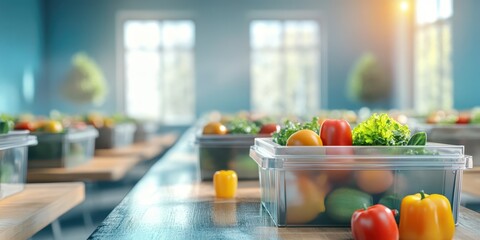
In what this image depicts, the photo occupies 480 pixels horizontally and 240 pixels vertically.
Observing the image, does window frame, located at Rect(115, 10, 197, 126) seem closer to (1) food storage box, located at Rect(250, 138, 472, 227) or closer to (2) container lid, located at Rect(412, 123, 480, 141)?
(2) container lid, located at Rect(412, 123, 480, 141)

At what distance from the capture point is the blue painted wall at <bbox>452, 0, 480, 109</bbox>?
9.48m

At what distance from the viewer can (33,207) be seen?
6.18 feet

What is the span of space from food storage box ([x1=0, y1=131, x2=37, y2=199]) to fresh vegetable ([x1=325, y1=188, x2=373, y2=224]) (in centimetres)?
109

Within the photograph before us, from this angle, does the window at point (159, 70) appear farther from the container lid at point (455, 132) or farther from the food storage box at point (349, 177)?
the food storage box at point (349, 177)


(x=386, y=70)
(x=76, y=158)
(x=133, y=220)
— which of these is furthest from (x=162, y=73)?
(x=133, y=220)

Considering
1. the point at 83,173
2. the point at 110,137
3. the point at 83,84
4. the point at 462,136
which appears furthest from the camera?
the point at 83,84

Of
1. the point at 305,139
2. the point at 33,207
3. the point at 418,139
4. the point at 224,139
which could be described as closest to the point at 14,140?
the point at 33,207

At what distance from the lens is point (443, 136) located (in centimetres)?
286

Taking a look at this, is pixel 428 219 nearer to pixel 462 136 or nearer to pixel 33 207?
pixel 33 207

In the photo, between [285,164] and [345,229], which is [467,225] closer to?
[345,229]

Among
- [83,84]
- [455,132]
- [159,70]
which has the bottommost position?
[455,132]

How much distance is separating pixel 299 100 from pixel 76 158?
34.2 ft

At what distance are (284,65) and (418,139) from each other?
12.1m

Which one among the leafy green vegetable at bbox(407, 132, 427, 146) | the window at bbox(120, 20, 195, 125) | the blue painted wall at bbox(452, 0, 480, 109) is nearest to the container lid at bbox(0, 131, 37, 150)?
the leafy green vegetable at bbox(407, 132, 427, 146)
